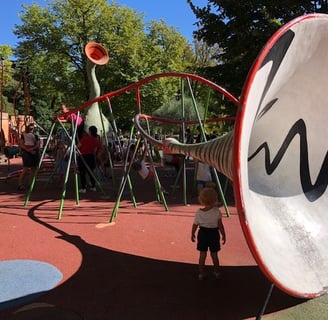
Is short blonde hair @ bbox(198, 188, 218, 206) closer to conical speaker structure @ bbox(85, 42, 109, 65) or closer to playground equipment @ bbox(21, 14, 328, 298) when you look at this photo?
playground equipment @ bbox(21, 14, 328, 298)

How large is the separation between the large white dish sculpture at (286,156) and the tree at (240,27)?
263 inches

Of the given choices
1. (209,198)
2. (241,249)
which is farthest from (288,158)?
(241,249)

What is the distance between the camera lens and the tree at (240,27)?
10500 millimetres

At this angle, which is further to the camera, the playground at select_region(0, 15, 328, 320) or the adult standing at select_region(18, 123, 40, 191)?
the adult standing at select_region(18, 123, 40, 191)

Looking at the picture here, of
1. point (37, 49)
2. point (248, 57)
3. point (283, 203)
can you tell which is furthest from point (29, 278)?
point (37, 49)

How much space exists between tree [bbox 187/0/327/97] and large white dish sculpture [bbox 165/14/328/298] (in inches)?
263

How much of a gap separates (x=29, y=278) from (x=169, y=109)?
86.7 feet

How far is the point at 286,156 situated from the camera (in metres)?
4.37

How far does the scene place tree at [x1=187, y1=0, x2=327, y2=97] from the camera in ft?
34.4

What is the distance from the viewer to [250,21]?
11.1 meters

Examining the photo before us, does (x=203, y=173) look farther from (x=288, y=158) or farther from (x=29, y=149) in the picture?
(x=288, y=158)

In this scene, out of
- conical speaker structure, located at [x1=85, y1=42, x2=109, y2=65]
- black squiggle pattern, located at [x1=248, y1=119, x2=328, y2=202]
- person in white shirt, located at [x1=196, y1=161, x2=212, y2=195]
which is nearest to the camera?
black squiggle pattern, located at [x1=248, y1=119, x2=328, y2=202]

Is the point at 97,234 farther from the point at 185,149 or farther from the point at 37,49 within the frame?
the point at 37,49

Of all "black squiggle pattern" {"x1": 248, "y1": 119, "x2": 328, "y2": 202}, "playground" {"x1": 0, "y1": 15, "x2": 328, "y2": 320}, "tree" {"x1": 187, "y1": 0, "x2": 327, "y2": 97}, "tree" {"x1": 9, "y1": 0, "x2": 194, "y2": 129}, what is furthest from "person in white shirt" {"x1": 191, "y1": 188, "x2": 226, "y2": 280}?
"tree" {"x1": 9, "y1": 0, "x2": 194, "y2": 129}
